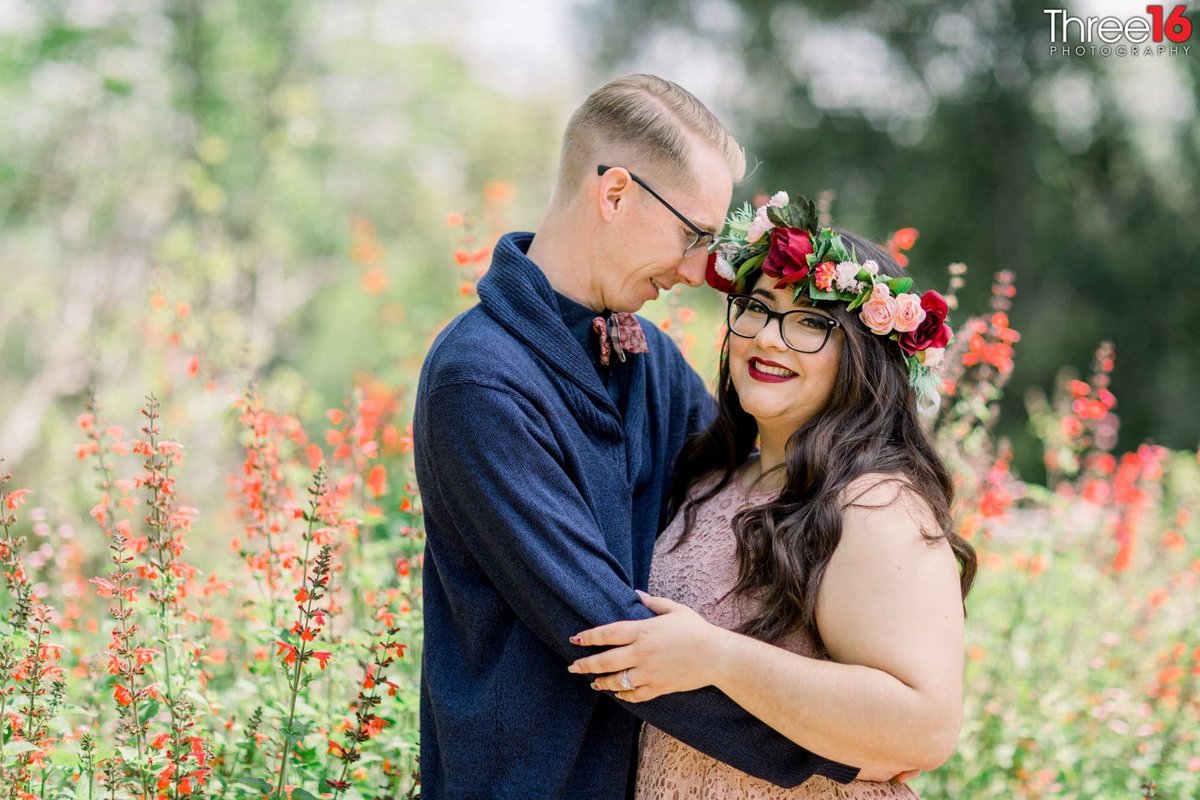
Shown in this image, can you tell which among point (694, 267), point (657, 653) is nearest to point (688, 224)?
point (694, 267)

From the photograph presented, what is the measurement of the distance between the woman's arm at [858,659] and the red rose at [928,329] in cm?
42

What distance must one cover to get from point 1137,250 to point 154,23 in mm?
11103

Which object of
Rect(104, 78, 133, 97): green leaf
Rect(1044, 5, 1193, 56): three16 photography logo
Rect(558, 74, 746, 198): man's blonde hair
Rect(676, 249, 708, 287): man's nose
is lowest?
Rect(676, 249, 708, 287): man's nose

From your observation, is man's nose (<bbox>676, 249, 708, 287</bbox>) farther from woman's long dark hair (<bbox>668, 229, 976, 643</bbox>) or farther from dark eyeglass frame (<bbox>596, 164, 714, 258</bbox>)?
woman's long dark hair (<bbox>668, 229, 976, 643</bbox>)

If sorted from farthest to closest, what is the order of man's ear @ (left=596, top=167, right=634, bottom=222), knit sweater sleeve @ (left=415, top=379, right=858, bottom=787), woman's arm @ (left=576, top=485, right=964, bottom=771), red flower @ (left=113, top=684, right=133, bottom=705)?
1. man's ear @ (left=596, top=167, right=634, bottom=222)
2. red flower @ (left=113, top=684, right=133, bottom=705)
3. knit sweater sleeve @ (left=415, top=379, right=858, bottom=787)
4. woman's arm @ (left=576, top=485, right=964, bottom=771)

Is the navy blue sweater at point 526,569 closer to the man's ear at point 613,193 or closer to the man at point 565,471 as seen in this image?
the man at point 565,471

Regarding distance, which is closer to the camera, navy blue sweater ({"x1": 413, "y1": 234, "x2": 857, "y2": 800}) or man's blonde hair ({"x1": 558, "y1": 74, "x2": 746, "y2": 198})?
navy blue sweater ({"x1": 413, "y1": 234, "x2": 857, "y2": 800})

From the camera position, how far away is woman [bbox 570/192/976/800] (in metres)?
2.06

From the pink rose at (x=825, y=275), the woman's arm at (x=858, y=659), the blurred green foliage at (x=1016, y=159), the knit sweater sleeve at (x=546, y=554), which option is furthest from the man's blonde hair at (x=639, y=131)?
the blurred green foliage at (x=1016, y=159)

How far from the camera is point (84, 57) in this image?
10.2 metres

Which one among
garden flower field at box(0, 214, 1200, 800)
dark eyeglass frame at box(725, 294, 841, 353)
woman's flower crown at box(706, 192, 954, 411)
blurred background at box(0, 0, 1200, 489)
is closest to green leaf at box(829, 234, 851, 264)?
woman's flower crown at box(706, 192, 954, 411)

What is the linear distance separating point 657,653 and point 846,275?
3.01 ft

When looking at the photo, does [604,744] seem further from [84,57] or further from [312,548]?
[84,57]

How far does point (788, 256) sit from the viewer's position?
7.79ft
